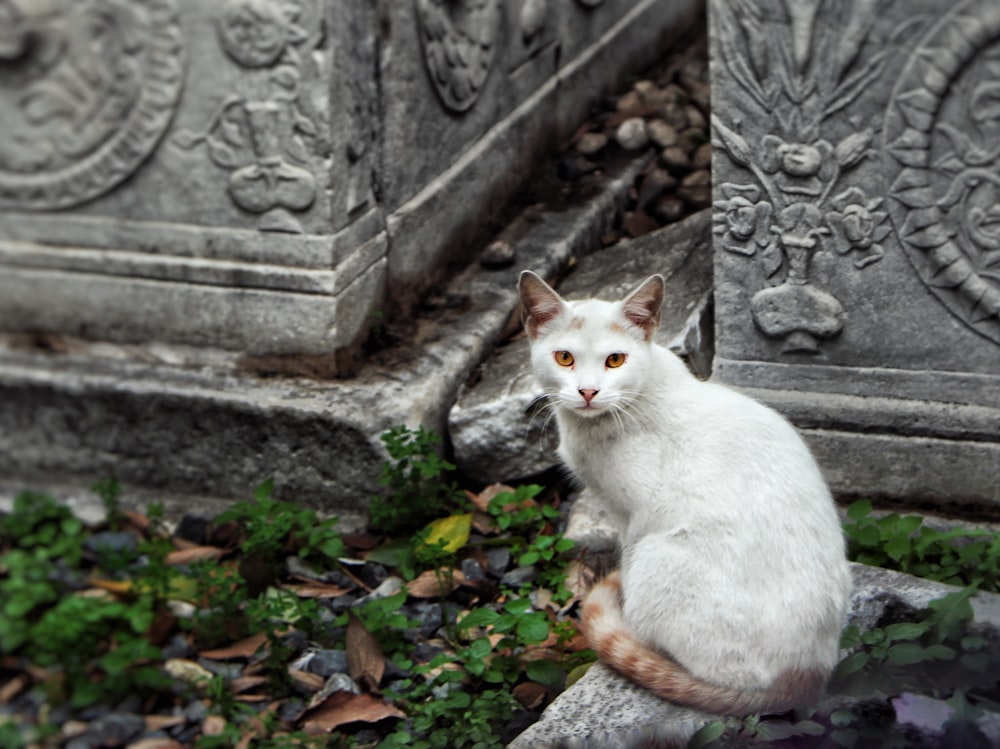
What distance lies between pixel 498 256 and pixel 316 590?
150 centimetres

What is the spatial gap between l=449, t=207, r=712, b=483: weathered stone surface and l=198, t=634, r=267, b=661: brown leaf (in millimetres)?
851

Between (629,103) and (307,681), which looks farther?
(629,103)

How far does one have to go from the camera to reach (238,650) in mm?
3432

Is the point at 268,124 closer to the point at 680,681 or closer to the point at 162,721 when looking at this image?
the point at 162,721

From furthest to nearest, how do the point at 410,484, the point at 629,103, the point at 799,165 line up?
the point at 629,103, the point at 410,484, the point at 799,165

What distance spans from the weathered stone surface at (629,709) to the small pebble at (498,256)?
1.96m

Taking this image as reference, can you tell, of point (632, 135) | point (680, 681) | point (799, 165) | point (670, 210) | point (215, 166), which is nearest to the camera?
point (680, 681)

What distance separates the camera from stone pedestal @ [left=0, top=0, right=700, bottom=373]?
3.69 metres

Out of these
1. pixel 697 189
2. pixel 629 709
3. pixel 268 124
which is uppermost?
pixel 268 124

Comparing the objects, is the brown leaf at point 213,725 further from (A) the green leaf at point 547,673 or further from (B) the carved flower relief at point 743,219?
(B) the carved flower relief at point 743,219

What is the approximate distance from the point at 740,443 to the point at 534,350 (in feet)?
1.72

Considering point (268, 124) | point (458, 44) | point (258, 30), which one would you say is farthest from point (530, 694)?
point (458, 44)

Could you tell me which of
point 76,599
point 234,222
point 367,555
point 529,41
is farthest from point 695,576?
point 529,41

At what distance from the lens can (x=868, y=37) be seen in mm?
3148
